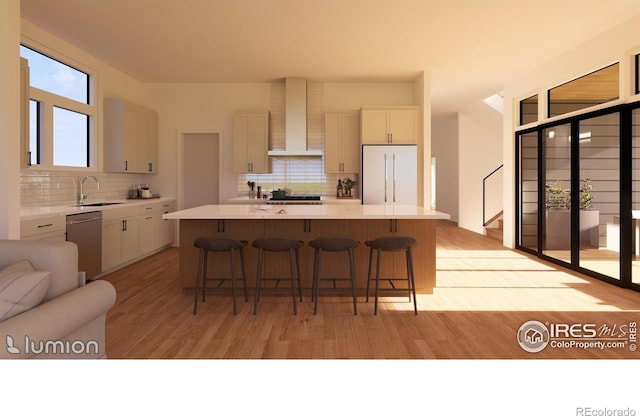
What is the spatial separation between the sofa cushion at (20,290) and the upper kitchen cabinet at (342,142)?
228 inches

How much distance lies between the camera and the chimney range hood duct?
7570mm

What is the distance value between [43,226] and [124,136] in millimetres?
2697

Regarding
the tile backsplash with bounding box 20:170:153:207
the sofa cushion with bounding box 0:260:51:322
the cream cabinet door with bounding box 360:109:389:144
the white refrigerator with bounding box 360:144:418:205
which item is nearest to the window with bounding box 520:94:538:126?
the white refrigerator with bounding box 360:144:418:205

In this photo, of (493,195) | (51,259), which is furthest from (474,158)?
(51,259)

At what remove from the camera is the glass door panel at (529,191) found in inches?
280

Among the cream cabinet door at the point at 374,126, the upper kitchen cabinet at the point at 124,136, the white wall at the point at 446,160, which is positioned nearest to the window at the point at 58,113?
the upper kitchen cabinet at the point at 124,136

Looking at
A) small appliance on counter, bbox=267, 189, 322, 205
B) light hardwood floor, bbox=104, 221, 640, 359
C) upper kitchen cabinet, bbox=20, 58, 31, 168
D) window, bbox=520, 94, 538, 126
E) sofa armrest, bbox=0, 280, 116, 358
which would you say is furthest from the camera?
small appliance on counter, bbox=267, 189, 322, 205

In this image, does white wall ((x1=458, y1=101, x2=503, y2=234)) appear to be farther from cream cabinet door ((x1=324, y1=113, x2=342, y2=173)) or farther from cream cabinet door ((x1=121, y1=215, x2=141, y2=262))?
cream cabinet door ((x1=121, y1=215, x2=141, y2=262))

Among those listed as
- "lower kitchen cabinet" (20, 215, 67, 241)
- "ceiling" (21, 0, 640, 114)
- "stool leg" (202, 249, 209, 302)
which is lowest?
"stool leg" (202, 249, 209, 302)

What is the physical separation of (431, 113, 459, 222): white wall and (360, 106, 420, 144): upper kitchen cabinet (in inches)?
190

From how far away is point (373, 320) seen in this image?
3.88 m

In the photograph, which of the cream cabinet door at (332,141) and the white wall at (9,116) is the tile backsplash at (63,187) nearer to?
the white wall at (9,116)

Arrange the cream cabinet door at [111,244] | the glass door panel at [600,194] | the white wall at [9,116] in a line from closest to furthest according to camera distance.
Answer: the white wall at [9,116]
the glass door panel at [600,194]
the cream cabinet door at [111,244]

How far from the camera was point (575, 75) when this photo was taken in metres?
5.93
